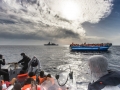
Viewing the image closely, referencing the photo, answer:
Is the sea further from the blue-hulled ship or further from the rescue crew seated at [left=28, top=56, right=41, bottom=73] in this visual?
the blue-hulled ship

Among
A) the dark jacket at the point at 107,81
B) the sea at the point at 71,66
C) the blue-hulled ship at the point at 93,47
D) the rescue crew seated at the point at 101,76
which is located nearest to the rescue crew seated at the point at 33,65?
the sea at the point at 71,66

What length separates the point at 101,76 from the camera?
2.44m

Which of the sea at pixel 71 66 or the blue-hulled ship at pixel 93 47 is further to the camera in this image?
the blue-hulled ship at pixel 93 47

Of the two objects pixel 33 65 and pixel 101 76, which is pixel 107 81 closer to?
pixel 101 76

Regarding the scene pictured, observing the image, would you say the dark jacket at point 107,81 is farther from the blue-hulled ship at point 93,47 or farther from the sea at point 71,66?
the blue-hulled ship at point 93,47

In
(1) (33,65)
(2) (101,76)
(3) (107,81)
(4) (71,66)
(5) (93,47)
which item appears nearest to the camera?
(3) (107,81)

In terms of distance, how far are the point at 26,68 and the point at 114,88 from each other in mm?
9680

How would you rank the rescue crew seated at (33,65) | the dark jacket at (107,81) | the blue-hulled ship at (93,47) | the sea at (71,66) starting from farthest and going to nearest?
the blue-hulled ship at (93,47) < the rescue crew seated at (33,65) < the sea at (71,66) < the dark jacket at (107,81)

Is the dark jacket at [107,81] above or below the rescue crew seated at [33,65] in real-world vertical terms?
above

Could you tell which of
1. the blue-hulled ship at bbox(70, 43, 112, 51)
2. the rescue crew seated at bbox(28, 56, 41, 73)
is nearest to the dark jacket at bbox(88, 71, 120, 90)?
the rescue crew seated at bbox(28, 56, 41, 73)

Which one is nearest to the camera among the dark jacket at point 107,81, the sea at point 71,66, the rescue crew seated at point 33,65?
the dark jacket at point 107,81

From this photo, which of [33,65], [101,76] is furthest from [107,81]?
[33,65]

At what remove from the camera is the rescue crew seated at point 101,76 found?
221 centimetres

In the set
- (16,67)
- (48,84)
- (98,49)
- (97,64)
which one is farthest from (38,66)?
(98,49)
